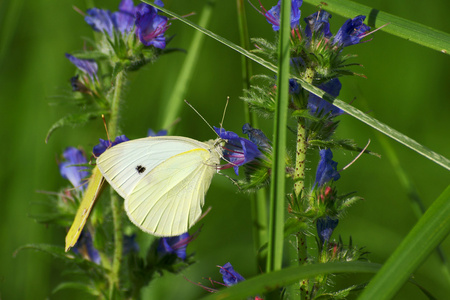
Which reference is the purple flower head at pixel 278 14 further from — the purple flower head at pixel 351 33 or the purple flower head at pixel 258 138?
the purple flower head at pixel 258 138

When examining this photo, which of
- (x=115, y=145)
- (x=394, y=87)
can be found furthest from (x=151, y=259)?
(x=394, y=87)

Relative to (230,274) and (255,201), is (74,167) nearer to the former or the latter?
(255,201)

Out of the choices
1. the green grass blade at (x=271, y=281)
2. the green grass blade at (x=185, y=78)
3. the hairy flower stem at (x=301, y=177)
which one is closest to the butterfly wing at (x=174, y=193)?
the green grass blade at (x=185, y=78)

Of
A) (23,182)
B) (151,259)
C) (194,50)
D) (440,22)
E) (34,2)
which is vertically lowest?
(23,182)

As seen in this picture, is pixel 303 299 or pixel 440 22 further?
pixel 440 22

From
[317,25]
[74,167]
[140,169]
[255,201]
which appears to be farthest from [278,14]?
[74,167]

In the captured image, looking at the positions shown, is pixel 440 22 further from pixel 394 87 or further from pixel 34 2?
pixel 34 2
